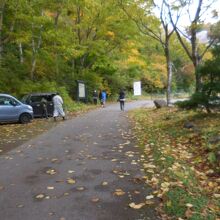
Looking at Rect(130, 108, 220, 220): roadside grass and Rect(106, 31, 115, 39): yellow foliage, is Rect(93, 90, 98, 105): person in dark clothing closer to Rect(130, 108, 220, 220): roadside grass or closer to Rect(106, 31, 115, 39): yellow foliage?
Rect(106, 31, 115, 39): yellow foliage

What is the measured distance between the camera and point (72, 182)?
284 inches

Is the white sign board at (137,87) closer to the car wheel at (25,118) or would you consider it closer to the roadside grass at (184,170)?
the car wheel at (25,118)

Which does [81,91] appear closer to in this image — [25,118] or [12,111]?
[25,118]

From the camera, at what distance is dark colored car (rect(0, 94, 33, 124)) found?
1978 cm

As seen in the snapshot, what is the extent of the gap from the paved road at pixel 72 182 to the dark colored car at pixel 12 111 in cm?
820

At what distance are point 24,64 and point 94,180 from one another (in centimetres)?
2349

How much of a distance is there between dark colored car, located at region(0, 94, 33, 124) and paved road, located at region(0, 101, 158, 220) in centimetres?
820

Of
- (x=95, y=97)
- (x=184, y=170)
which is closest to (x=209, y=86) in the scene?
(x=184, y=170)

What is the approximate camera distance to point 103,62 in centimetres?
4122

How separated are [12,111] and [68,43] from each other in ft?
33.9

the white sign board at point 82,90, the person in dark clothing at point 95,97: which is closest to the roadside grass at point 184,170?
the white sign board at point 82,90

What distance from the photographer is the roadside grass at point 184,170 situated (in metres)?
5.65

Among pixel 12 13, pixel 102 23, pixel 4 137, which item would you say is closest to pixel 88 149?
pixel 4 137

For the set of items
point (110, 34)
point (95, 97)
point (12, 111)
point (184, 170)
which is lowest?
point (184, 170)
